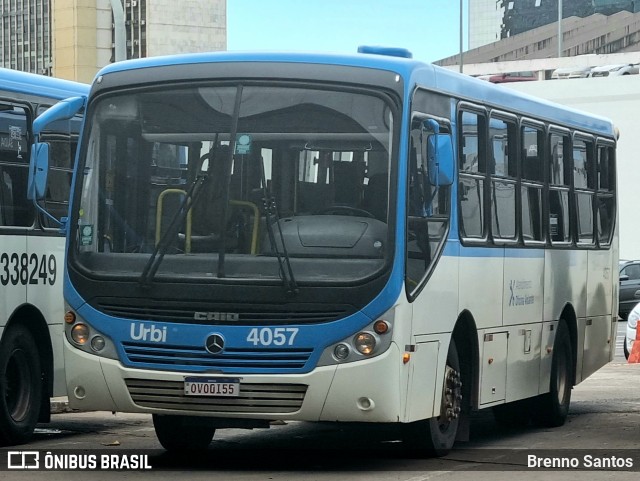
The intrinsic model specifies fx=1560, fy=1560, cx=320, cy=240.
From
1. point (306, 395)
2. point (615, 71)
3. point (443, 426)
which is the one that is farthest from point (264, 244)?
point (615, 71)

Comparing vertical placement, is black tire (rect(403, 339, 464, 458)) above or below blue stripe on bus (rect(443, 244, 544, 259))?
below

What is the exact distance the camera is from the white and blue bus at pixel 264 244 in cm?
1027

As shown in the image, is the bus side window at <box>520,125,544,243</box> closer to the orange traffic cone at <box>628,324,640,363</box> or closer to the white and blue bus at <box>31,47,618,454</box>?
A: the white and blue bus at <box>31,47,618,454</box>

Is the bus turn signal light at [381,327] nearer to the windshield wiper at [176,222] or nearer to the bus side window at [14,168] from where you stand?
the windshield wiper at [176,222]

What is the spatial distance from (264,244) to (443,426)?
89.1 inches

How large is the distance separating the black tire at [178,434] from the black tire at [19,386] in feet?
4.50

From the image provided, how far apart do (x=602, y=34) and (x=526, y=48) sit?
871 cm

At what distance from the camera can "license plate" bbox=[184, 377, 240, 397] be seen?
10273 millimetres

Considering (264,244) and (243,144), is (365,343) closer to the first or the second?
(264,244)

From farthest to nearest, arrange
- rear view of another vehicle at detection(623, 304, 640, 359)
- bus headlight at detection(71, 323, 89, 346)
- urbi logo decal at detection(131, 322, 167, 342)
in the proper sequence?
rear view of another vehicle at detection(623, 304, 640, 359) → bus headlight at detection(71, 323, 89, 346) → urbi logo decal at detection(131, 322, 167, 342)

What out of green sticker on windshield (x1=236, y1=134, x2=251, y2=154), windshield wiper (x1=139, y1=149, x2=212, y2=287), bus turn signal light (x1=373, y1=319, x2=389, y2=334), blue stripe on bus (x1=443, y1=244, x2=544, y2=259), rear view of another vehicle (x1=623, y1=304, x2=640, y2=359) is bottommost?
rear view of another vehicle (x1=623, y1=304, x2=640, y2=359)

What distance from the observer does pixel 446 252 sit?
37.8ft

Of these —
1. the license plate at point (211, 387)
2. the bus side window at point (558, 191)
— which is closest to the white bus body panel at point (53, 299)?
the license plate at point (211, 387)

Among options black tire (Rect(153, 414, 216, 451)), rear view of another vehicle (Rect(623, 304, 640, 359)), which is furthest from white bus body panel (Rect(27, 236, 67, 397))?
rear view of another vehicle (Rect(623, 304, 640, 359))
